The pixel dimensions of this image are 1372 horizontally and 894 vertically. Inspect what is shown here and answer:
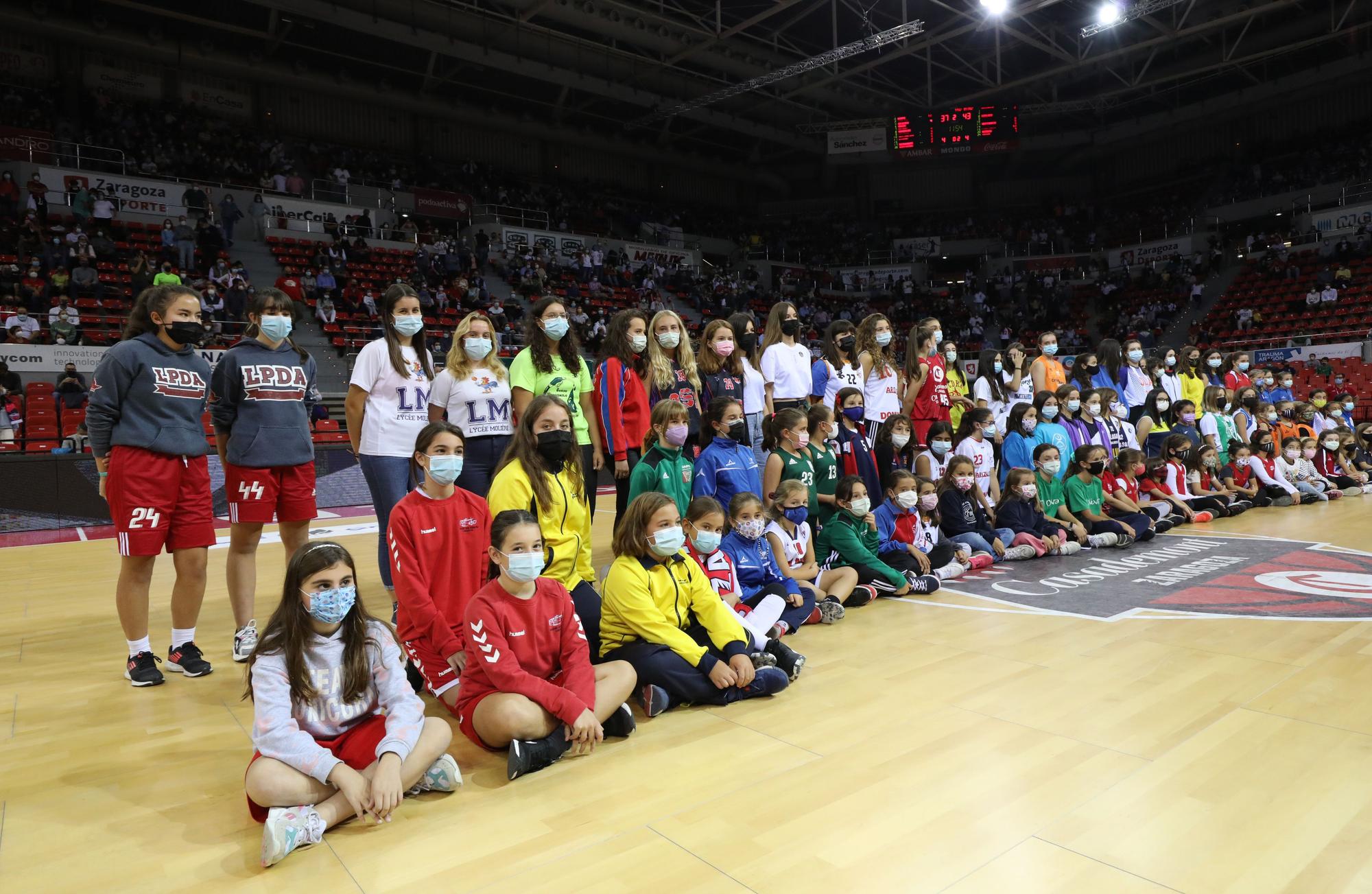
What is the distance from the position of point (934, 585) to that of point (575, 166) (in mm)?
23229

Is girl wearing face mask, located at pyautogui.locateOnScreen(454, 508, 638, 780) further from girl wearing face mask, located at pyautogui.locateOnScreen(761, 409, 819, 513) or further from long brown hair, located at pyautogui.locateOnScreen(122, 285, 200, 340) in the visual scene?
girl wearing face mask, located at pyautogui.locateOnScreen(761, 409, 819, 513)

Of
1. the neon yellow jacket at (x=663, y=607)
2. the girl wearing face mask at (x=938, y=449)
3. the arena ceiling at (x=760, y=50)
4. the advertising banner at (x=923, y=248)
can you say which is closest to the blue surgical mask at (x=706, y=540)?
the neon yellow jacket at (x=663, y=607)

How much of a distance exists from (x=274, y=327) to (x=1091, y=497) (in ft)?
18.9

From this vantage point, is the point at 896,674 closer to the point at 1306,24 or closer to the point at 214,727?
the point at 214,727

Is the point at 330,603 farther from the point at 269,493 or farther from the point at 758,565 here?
the point at 758,565

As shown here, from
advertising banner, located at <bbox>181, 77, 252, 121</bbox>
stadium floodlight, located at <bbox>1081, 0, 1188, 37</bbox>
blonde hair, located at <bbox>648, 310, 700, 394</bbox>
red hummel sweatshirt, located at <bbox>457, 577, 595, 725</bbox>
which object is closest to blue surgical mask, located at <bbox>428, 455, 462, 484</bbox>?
red hummel sweatshirt, located at <bbox>457, 577, 595, 725</bbox>

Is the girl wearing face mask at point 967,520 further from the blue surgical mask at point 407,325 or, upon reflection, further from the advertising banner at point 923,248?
the advertising banner at point 923,248

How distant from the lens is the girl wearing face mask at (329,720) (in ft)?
7.20

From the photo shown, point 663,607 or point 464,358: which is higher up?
point 464,358

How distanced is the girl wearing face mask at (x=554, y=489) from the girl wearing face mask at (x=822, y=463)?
1964 mm

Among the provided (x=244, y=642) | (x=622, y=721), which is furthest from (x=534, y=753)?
(x=244, y=642)

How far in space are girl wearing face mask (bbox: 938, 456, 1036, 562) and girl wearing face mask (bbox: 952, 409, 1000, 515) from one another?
20 cm

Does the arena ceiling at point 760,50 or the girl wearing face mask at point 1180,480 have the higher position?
the arena ceiling at point 760,50

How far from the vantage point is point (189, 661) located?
358 cm
